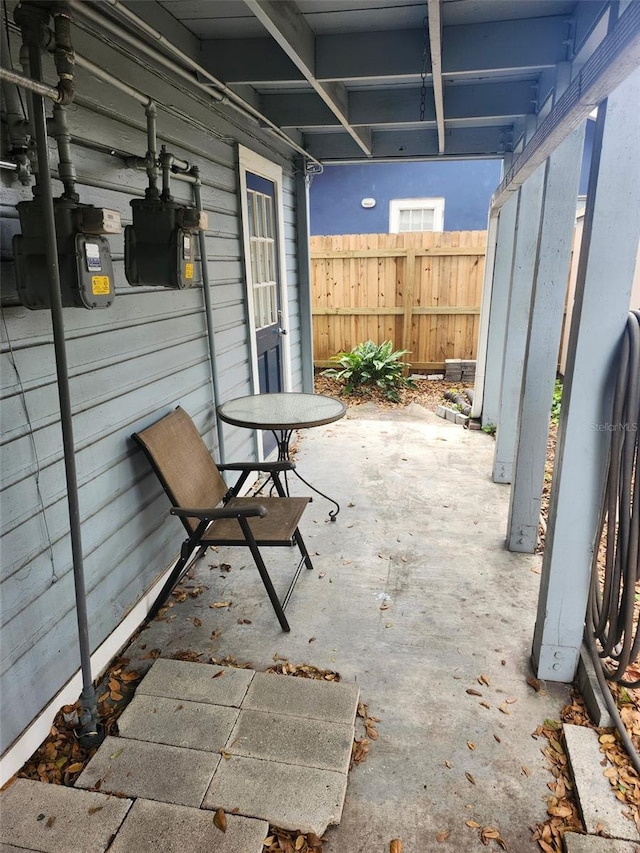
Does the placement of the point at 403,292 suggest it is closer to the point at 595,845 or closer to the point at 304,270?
Result: the point at 304,270

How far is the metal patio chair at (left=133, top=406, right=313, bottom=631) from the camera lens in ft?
7.54

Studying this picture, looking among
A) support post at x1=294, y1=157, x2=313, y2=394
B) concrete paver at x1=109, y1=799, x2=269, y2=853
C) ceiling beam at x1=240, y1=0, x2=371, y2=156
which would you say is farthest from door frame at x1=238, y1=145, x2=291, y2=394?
concrete paver at x1=109, y1=799, x2=269, y2=853

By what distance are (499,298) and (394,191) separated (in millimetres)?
4993

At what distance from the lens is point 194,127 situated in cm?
287

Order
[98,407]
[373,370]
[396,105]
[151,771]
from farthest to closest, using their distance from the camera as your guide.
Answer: [373,370] → [396,105] → [98,407] → [151,771]

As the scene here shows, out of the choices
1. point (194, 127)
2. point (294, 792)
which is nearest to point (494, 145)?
point (194, 127)

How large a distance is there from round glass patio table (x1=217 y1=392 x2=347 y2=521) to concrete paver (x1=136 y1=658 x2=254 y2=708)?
114cm

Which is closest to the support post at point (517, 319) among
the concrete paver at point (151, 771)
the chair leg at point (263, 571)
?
the chair leg at point (263, 571)

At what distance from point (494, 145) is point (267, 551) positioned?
155 inches

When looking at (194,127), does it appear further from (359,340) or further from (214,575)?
(359,340)

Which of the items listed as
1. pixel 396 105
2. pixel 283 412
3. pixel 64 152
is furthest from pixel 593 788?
pixel 396 105

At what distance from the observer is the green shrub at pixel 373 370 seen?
22.3 feet

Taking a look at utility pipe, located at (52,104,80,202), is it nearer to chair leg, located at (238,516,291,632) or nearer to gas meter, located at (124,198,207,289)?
gas meter, located at (124,198,207,289)

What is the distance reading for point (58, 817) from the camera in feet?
5.04
